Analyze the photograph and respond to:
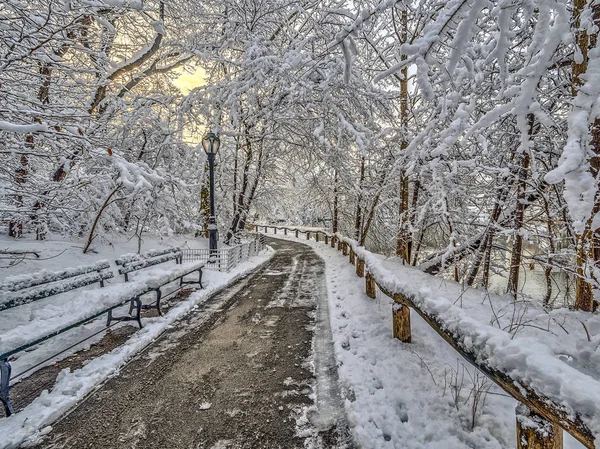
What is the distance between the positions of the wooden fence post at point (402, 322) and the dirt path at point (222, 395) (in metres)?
0.96

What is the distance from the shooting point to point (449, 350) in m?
3.86

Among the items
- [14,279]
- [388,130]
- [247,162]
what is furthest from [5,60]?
[247,162]

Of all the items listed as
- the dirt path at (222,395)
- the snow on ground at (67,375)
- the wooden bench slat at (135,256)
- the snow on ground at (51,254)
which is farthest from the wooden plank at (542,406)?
the snow on ground at (51,254)

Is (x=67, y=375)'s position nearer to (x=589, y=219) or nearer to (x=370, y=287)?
(x=370, y=287)

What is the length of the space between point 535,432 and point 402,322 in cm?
250

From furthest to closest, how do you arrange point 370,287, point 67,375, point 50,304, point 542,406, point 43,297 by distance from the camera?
point 370,287 → point 50,304 → point 43,297 → point 67,375 → point 542,406

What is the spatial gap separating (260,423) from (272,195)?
17.9 m

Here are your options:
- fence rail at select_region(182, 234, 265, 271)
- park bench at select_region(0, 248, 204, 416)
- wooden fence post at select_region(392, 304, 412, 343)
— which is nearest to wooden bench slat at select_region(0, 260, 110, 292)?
park bench at select_region(0, 248, 204, 416)

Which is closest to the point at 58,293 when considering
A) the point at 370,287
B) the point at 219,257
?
the point at 370,287

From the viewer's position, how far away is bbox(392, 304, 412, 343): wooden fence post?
401 cm

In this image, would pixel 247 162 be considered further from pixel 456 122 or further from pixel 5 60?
pixel 456 122

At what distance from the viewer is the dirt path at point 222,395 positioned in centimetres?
254

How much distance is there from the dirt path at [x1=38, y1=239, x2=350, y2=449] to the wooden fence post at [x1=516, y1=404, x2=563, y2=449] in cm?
130

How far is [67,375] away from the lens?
3.40 meters
